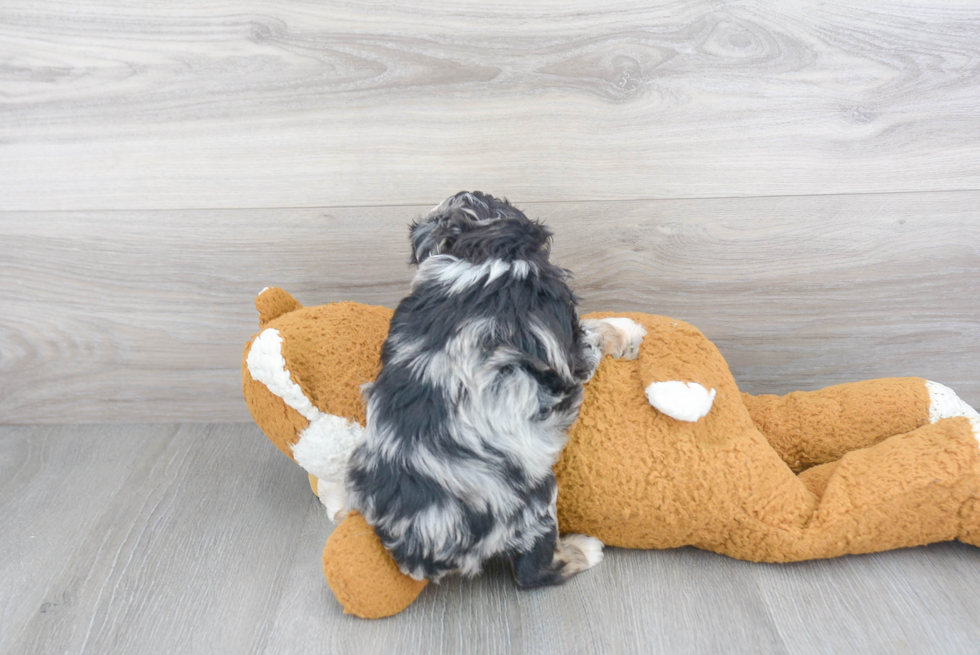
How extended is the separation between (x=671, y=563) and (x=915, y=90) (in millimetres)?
1129

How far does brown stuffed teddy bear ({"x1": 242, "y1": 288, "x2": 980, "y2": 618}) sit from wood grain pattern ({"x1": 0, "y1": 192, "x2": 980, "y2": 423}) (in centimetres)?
30

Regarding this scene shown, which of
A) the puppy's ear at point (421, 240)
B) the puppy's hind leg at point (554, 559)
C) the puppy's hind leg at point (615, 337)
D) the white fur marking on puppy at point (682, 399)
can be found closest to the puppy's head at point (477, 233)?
the puppy's ear at point (421, 240)

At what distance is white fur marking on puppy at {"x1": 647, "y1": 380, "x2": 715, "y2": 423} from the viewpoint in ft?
3.92

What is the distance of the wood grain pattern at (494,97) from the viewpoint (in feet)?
4.80

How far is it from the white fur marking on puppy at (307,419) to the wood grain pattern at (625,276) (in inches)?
16.0

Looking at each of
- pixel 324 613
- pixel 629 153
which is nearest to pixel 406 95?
pixel 629 153

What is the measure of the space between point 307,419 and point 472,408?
388 millimetres

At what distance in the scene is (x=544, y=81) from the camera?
1.50 metres

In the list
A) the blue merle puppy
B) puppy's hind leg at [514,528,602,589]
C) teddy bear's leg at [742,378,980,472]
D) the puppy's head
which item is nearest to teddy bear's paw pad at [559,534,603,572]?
puppy's hind leg at [514,528,602,589]

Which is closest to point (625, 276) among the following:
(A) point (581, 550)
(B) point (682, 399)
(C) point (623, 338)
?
(C) point (623, 338)

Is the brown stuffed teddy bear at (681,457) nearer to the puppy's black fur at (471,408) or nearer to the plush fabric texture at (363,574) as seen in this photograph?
the plush fabric texture at (363,574)

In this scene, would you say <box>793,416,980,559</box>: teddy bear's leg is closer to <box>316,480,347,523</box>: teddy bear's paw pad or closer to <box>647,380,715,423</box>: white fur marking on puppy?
<box>647,380,715,423</box>: white fur marking on puppy

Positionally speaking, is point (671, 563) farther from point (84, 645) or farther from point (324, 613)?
point (84, 645)

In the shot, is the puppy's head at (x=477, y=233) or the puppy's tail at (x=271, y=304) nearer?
the puppy's head at (x=477, y=233)
